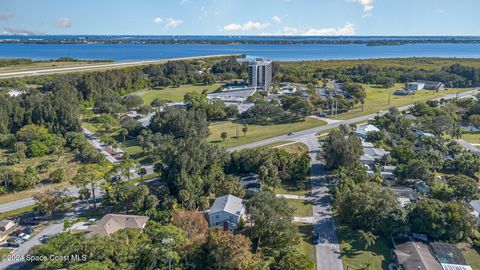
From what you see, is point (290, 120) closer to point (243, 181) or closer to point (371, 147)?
point (371, 147)

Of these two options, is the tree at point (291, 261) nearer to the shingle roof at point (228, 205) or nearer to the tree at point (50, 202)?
the shingle roof at point (228, 205)

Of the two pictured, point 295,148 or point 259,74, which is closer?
point 295,148

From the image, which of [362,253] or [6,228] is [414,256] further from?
[6,228]

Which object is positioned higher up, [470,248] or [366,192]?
[366,192]

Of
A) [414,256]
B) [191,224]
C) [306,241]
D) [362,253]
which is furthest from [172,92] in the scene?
[414,256]

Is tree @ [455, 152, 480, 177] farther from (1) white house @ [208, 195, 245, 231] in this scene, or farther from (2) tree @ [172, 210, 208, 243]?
(2) tree @ [172, 210, 208, 243]

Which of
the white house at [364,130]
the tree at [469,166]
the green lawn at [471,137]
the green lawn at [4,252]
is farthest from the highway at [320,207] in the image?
the green lawn at [471,137]

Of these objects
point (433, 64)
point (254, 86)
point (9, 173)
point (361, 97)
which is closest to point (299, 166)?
point (9, 173)

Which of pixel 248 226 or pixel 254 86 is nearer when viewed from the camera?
pixel 248 226
